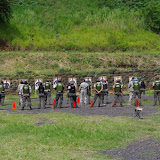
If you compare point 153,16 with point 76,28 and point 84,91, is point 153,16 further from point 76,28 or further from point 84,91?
point 84,91

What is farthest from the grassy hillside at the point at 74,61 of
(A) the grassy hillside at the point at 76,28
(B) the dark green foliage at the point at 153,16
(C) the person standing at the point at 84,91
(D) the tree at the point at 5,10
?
(C) the person standing at the point at 84,91

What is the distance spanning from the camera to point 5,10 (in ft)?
147

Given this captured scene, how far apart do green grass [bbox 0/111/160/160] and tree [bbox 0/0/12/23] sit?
95.1ft

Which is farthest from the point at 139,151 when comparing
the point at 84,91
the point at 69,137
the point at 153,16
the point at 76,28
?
the point at 153,16

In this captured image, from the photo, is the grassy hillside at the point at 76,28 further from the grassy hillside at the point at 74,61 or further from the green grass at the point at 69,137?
the green grass at the point at 69,137

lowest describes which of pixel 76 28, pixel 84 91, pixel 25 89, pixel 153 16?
pixel 84 91

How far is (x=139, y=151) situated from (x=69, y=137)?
2.77 meters

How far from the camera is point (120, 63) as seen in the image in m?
41.6

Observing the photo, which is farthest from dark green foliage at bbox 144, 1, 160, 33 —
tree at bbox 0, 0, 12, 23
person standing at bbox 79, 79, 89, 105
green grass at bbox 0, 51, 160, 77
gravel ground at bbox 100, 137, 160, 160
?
gravel ground at bbox 100, 137, 160, 160

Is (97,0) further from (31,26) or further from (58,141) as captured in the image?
(58,141)

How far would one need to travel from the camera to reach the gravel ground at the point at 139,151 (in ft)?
34.6

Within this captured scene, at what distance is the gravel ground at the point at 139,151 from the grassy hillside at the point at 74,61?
26.2 meters

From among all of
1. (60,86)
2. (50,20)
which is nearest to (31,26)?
(50,20)

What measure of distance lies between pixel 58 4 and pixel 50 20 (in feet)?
19.9
